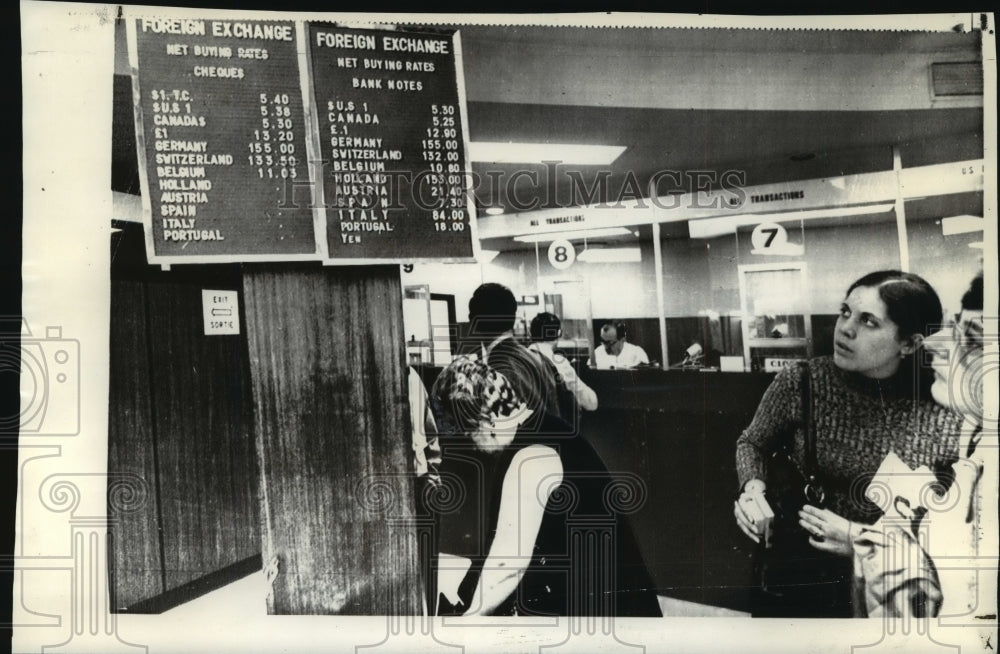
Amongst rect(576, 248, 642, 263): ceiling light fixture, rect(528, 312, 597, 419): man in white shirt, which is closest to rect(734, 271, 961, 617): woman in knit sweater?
rect(528, 312, 597, 419): man in white shirt

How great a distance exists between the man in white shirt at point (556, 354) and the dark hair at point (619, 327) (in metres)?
0.19

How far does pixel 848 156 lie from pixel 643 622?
1.98 meters

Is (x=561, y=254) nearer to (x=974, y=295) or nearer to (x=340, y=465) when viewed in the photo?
(x=340, y=465)

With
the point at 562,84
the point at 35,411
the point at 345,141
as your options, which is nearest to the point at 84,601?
the point at 35,411

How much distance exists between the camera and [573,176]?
2268 mm

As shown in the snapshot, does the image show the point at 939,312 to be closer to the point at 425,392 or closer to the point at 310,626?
the point at 425,392

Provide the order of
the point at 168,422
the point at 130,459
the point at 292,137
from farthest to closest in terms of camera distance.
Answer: the point at 168,422 < the point at 130,459 < the point at 292,137

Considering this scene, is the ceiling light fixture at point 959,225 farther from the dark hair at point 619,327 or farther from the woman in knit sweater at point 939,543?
the dark hair at point 619,327

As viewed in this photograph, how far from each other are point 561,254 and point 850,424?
1.31m

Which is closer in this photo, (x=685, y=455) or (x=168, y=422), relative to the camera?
(x=685, y=455)

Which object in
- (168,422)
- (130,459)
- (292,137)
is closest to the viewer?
(292,137)

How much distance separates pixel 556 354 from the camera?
2297 mm

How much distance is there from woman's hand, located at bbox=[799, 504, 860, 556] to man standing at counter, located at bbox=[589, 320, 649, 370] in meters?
0.90

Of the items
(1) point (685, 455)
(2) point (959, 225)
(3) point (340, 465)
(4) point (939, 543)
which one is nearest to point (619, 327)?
(1) point (685, 455)
